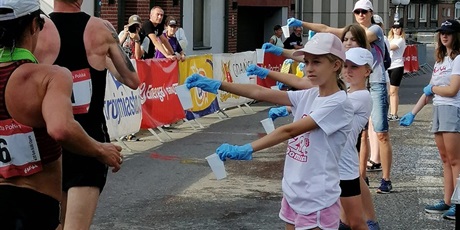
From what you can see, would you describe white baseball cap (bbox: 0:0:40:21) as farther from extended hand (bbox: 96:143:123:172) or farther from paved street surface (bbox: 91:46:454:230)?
paved street surface (bbox: 91:46:454:230)

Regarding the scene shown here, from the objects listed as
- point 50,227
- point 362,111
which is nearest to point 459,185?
point 362,111

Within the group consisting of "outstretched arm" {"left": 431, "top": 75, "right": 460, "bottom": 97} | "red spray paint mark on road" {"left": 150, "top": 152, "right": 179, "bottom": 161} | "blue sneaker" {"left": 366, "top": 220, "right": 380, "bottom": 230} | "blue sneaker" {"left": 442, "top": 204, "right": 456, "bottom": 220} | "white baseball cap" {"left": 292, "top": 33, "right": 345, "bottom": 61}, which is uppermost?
"white baseball cap" {"left": 292, "top": 33, "right": 345, "bottom": 61}

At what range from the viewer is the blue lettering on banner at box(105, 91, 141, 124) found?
1247 centimetres

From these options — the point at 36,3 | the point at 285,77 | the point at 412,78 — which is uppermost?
the point at 36,3

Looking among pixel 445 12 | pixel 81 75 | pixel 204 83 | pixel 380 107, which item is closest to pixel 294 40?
pixel 380 107

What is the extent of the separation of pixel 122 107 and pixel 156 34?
108 inches

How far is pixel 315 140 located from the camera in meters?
5.34

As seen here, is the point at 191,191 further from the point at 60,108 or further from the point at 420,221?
the point at 60,108

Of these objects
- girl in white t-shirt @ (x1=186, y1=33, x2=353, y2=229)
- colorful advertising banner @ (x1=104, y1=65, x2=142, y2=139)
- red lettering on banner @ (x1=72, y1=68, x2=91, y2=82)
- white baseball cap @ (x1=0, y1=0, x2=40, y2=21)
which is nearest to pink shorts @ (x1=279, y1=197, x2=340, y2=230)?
girl in white t-shirt @ (x1=186, y1=33, x2=353, y2=229)

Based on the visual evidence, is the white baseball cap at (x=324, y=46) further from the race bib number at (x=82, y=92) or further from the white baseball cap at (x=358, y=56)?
the white baseball cap at (x=358, y=56)

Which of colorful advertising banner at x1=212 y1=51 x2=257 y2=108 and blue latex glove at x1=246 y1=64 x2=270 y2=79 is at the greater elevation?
blue latex glove at x1=246 y1=64 x2=270 y2=79

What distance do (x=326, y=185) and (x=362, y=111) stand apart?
1796mm

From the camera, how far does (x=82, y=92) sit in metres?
5.50

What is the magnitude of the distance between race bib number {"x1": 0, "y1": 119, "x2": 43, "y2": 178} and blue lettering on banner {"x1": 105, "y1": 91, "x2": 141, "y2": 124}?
818cm
